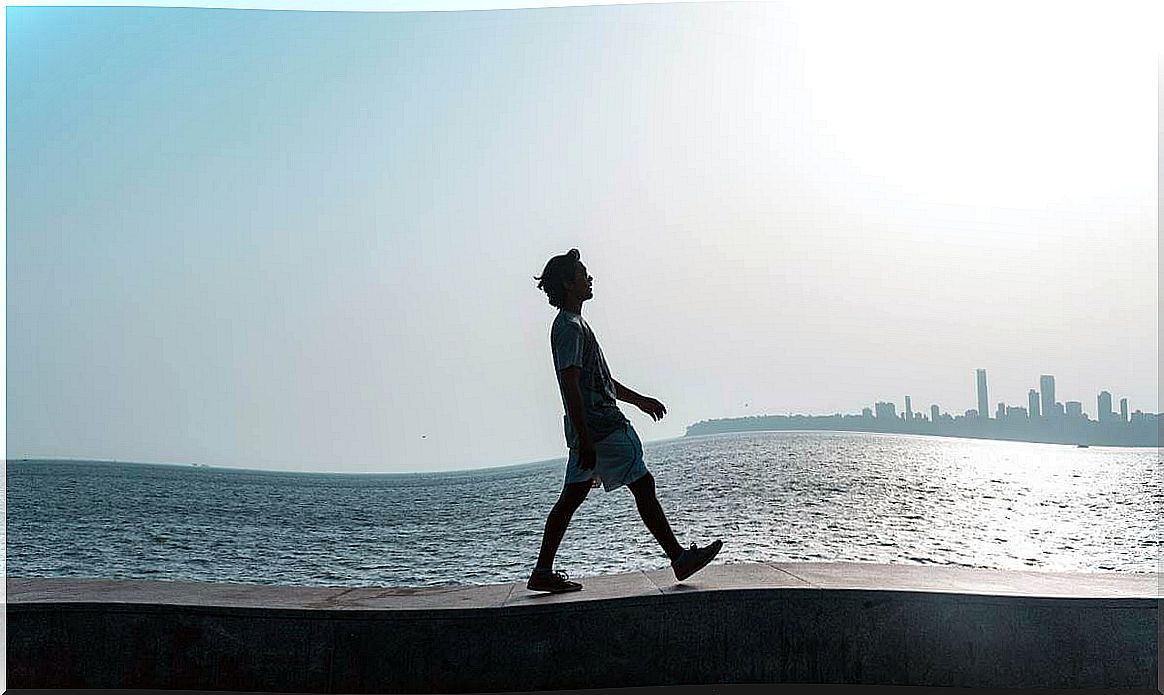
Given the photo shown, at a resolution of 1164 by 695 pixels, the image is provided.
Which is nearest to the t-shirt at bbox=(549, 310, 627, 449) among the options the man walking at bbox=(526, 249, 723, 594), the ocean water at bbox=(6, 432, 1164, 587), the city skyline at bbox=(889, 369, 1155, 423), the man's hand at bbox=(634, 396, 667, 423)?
the man walking at bbox=(526, 249, 723, 594)

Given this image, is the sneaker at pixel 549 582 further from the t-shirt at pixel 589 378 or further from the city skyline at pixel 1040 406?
the city skyline at pixel 1040 406

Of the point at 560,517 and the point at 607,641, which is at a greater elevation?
the point at 560,517

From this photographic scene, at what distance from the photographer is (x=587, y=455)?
16.3 ft

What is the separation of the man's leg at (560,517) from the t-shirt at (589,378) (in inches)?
7.8

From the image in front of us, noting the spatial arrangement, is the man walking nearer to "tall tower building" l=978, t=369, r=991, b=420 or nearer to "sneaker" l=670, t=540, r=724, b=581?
"sneaker" l=670, t=540, r=724, b=581

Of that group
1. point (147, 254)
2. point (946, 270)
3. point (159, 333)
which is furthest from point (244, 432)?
point (946, 270)

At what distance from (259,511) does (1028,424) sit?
79.5m

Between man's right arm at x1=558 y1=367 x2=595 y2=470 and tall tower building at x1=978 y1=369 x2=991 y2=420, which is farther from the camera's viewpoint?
tall tower building at x1=978 y1=369 x2=991 y2=420

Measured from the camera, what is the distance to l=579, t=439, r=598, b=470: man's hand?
498 centimetres

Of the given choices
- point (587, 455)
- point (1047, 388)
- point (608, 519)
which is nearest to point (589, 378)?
point (587, 455)

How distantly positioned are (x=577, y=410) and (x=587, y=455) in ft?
0.66

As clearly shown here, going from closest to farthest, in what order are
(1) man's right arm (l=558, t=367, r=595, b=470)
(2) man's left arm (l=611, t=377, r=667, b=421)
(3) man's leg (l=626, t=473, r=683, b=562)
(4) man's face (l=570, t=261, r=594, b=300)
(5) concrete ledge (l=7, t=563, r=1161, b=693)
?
(5) concrete ledge (l=7, t=563, r=1161, b=693)
(1) man's right arm (l=558, t=367, r=595, b=470)
(3) man's leg (l=626, t=473, r=683, b=562)
(4) man's face (l=570, t=261, r=594, b=300)
(2) man's left arm (l=611, t=377, r=667, b=421)

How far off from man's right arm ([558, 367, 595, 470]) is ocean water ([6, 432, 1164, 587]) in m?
24.0

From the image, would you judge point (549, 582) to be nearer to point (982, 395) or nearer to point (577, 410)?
point (577, 410)
